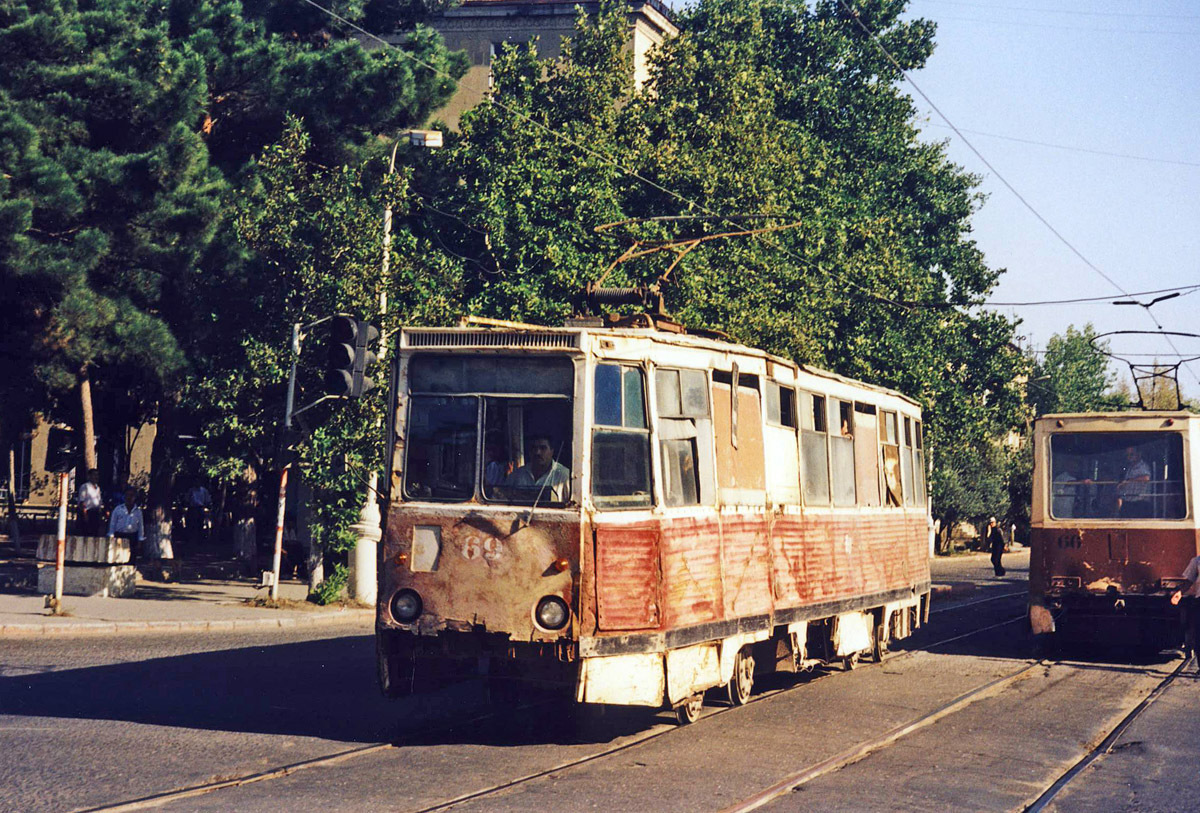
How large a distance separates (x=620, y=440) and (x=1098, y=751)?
426 cm

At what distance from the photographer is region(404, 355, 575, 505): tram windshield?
32.3ft

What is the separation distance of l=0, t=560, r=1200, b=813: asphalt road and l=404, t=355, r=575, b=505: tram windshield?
5.99 ft

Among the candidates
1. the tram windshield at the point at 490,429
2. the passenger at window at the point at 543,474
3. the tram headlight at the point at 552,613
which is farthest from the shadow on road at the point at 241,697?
the passenger at window at the point at 543,474

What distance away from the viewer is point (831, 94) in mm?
42406

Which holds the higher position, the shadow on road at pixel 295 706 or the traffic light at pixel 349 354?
the traffic light at pixel 349 354

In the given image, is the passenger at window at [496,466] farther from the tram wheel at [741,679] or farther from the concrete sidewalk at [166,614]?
the concrete sidewalk at [166,614]

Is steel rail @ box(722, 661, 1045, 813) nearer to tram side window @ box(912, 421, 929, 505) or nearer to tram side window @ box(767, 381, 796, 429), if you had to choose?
tram side window @ box(767, 381, 796, 429)

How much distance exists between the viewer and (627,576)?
9836 millimetres

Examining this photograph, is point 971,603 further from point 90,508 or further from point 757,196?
point 90,508

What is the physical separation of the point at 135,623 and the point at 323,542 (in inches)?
196

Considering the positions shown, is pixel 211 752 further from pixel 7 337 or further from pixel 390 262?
pixel 7 337

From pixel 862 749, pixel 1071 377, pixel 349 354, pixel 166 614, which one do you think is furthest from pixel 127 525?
pixel 1071 377

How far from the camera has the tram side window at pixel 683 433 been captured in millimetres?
10312

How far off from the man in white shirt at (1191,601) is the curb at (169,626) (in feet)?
37.0
